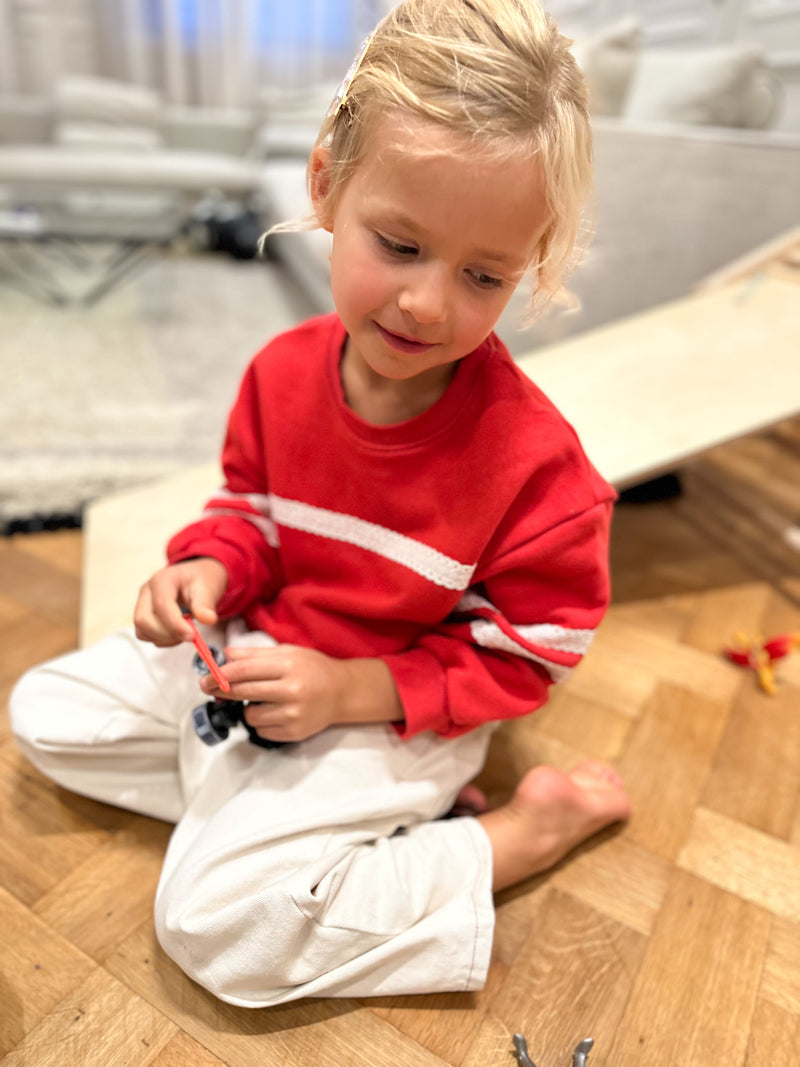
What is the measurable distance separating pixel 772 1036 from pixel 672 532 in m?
0.77

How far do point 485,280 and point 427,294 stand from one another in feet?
0.15

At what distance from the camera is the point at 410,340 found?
49cm

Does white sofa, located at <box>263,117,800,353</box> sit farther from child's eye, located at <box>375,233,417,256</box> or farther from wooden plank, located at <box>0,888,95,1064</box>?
wooden plank, located at <box>0,888,95,1064</box>

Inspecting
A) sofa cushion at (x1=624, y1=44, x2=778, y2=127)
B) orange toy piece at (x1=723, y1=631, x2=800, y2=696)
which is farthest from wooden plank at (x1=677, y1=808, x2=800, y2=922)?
sofa cushion at (x1=624, y1=44, x2=778, y2=127)

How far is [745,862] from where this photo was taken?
0.70m

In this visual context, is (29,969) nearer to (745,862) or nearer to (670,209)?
(745,862)

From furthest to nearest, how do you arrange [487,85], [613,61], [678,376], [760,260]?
[613,61]
[760,260]
[678,376]
[487,85]

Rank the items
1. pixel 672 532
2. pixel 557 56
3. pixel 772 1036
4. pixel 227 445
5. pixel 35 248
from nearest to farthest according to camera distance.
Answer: pixel 557 56 → pixel 772 1036 → pixel 227 445 → pixel 672 532 → pixel 35 248

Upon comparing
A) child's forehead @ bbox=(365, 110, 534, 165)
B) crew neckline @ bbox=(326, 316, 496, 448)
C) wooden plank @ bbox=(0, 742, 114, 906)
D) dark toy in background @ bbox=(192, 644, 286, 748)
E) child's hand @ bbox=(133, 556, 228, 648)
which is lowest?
wooden plank @ bbox=(0, 742, 114, 906)

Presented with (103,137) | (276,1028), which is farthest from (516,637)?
(103,137)

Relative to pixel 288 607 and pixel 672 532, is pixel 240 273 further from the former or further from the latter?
pixel 288 607

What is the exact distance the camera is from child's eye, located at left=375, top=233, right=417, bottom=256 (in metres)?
0.46

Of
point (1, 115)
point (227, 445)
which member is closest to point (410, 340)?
point (227, 445)

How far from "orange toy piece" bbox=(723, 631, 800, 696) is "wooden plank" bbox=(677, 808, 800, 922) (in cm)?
23
